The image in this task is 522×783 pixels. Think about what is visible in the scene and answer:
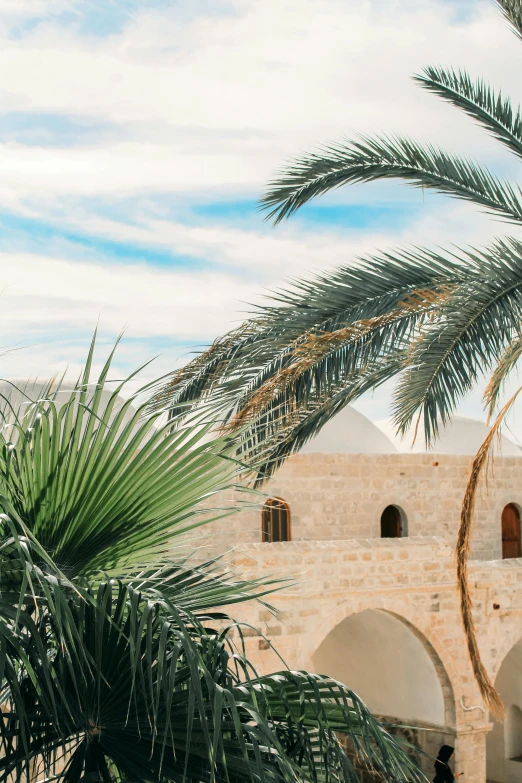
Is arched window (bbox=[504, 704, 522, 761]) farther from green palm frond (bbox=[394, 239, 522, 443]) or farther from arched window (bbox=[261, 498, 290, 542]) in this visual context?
green palm frond (bbox=[394, 239, 522, 443])

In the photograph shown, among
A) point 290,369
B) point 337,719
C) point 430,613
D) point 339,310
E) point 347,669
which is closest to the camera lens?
point 337,719

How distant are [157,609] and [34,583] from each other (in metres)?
0.39

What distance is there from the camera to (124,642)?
300 centimetres

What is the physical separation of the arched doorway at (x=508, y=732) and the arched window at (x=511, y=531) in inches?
100

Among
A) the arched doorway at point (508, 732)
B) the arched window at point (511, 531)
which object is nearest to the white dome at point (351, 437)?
the arched window at point (511, 531)

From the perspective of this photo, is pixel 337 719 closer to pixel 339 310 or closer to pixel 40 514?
pixel 40 514

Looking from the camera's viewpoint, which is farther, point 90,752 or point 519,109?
point 519,109

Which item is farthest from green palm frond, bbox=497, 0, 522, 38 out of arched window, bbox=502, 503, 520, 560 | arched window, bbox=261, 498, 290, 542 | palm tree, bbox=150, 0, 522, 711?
arched window, bbox=502, 503, 520, 560

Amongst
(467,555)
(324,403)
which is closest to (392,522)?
(324,403)

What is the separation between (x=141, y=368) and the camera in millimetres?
3066

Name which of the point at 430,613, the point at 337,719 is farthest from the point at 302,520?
the point at 337,719

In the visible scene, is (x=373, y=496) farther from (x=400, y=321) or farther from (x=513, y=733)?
(x=400, y=321)

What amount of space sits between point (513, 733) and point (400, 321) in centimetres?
1076

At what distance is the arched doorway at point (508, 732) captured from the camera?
1417cm
